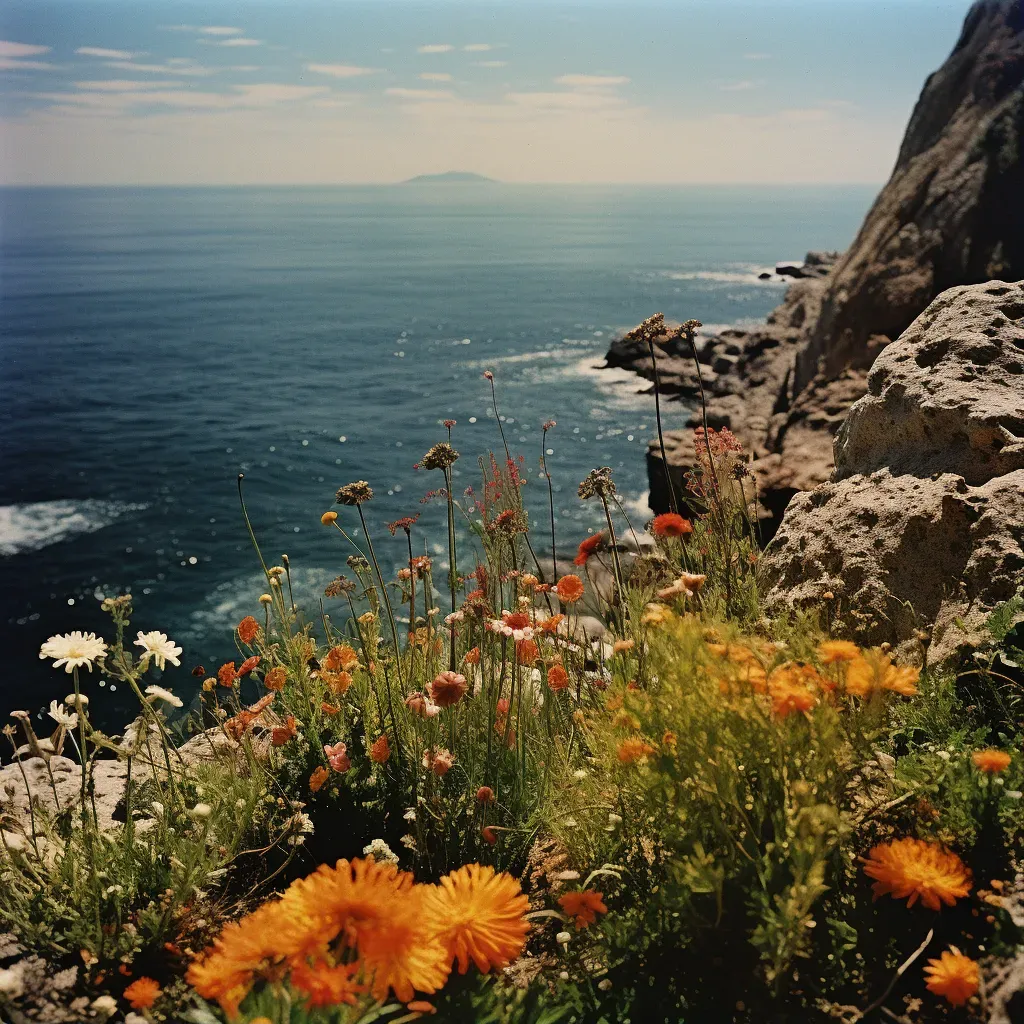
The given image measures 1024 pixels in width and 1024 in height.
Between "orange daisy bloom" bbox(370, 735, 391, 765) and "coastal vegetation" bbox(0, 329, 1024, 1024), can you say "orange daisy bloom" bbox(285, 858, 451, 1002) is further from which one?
"orange daisy bloom" bbox(370, 735, 391, 765)

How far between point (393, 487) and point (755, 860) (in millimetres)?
20947

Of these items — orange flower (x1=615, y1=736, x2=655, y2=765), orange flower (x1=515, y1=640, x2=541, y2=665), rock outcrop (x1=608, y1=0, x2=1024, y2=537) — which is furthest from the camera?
rock outcrop (x1=608, y1=0, x2=1024, y2=537)

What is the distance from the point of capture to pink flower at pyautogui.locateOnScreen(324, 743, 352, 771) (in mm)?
3016

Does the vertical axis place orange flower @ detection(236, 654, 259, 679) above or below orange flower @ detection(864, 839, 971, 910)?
below

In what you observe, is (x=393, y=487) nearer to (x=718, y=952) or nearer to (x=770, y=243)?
(x=718, y=952)

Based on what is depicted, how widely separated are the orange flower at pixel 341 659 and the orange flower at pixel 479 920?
58.4 inches

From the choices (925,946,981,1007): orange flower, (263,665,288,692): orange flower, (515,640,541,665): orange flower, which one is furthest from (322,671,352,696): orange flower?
(925,946,981,1007): orange flower

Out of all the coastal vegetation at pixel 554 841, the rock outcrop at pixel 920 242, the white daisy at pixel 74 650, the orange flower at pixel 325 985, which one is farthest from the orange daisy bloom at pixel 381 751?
the rock outcrop at pixel 920 242

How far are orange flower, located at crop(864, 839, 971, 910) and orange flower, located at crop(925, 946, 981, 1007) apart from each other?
0.13 meters

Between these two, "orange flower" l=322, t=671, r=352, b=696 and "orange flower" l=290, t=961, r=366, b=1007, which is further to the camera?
"orange flower" l=322, t=671, r=352, b=696

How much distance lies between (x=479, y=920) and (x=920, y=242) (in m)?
17.7

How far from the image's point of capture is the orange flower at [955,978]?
1.82 metres

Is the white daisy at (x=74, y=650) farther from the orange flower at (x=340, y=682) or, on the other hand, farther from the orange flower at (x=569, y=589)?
the orange flower at (x=569, y=589)

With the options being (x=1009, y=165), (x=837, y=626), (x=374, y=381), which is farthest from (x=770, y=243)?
(x=837, y=626)
